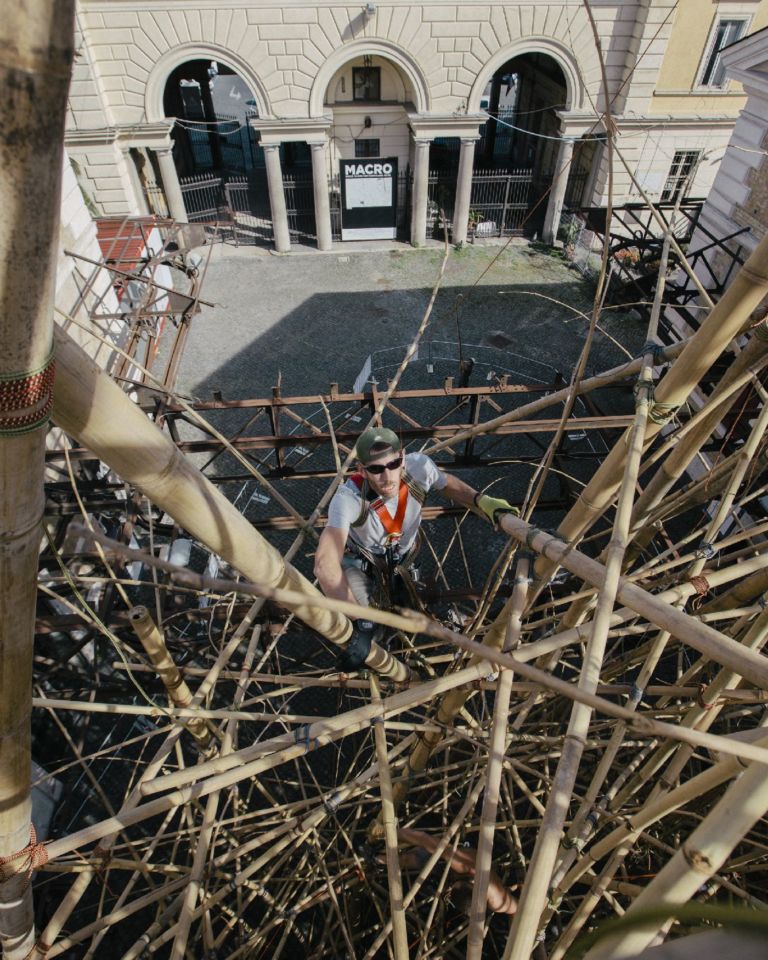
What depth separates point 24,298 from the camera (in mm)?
974

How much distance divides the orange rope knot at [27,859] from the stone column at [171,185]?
2028 cm

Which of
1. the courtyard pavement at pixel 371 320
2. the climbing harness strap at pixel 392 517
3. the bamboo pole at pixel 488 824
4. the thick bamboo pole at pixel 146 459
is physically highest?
the thick bamboo pole at pixel 146 459

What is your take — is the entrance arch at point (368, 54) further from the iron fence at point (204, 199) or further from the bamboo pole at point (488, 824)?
the bamboo pole at point (488, 824)

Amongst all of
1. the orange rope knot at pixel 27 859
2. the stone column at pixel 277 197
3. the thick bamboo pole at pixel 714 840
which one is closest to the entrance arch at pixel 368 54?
the stone column at pixel 277 197

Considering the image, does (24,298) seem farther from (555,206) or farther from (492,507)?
(555,206)

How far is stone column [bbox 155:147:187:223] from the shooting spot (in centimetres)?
1823

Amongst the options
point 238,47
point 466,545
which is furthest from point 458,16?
point 466,545

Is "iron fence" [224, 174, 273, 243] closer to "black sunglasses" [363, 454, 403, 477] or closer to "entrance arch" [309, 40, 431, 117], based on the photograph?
"entrance arch" [309, 40, 431, 117]

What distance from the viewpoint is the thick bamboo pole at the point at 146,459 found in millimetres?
1225

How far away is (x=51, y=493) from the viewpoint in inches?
267

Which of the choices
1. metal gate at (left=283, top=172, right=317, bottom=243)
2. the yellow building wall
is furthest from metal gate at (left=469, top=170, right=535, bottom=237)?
metal gate at (left=283, top=172, right=317, bottom=243)

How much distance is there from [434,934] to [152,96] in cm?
2065

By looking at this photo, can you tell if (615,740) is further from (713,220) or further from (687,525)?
(713,220)

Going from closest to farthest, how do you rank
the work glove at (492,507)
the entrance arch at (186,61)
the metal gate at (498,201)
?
the work glove at (492,507) < the entrance arch at (186,61) < the metal gate at (498,201)
